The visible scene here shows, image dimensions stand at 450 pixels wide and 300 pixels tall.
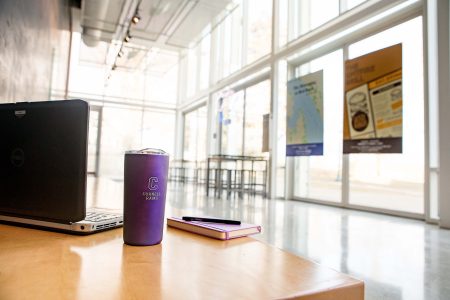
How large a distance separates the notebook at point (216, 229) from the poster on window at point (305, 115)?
4710 millimetres

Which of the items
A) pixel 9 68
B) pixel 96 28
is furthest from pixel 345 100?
pixel 96 28

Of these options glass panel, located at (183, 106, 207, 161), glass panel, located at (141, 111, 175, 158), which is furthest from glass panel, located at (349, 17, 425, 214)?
glass panel, located at (141, 111, 175, 158)

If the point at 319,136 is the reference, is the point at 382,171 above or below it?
below

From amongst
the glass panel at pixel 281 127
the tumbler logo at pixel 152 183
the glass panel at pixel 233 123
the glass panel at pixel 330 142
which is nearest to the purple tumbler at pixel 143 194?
the tumbler logo at pixel 152 183

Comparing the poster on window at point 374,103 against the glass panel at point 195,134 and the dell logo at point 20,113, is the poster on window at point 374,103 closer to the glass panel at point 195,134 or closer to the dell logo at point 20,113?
the dell logo at point 20,113

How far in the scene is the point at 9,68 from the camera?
1.18 metres

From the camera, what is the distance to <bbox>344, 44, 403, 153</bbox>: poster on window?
4.00m

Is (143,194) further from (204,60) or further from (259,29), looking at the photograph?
(204,60)

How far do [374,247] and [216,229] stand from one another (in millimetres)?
2037

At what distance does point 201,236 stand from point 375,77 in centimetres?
432

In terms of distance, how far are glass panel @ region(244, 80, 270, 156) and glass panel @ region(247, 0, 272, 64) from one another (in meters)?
0.72

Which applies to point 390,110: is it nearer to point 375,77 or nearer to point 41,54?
point 375,77

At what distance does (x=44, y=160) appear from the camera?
26.2 inches

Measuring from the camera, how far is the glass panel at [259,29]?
686cm
